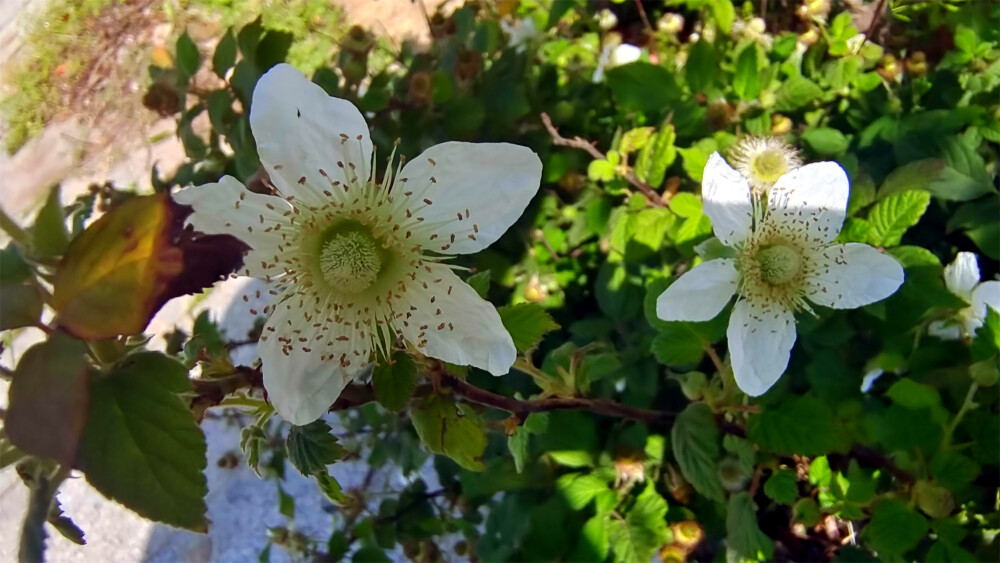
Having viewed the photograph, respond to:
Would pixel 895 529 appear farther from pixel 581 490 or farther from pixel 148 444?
pixel 148 444

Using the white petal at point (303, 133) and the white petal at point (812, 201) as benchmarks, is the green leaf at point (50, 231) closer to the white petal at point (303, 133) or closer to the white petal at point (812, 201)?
the white petal at point (303, 133)

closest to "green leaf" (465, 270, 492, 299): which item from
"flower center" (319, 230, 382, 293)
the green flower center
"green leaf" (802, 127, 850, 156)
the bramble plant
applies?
the bramble plant

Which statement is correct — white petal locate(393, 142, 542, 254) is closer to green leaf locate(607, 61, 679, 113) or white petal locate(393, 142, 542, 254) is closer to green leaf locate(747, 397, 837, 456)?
green leaf locate(747, 397, 837, 456)

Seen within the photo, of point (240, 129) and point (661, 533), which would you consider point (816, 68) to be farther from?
point (240, 129)

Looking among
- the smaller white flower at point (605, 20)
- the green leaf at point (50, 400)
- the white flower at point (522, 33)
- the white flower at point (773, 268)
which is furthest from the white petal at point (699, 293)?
the smaller white flower at point (605, 20)

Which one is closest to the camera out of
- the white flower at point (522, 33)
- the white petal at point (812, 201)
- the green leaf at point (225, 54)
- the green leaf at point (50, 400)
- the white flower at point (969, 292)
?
the green leaf at point (50, 400)

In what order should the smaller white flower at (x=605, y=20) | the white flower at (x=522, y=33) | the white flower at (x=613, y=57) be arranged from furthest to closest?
the smaller white flower at (x=605, y=20), the white flower at (x=522, y=33), the white flower at (x=613, y=57)

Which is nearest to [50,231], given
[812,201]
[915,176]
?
[812,201]
